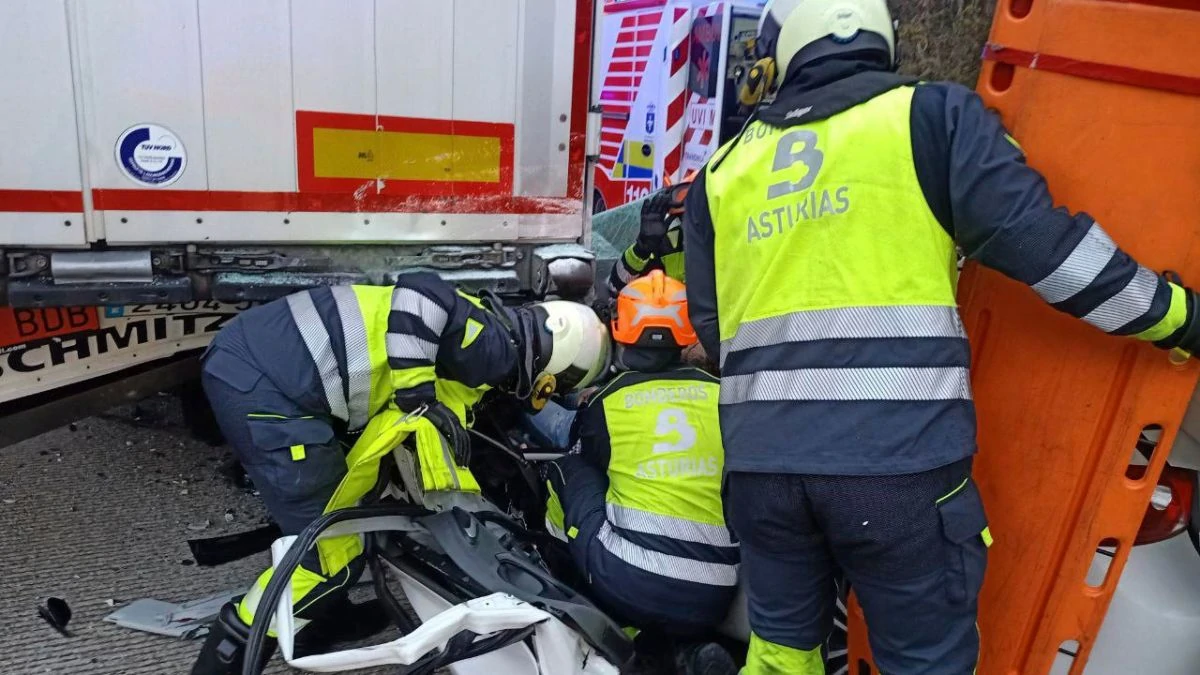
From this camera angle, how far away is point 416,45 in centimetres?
273

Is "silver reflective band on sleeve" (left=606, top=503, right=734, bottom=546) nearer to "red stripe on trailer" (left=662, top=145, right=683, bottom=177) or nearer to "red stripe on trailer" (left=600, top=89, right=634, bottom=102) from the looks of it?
"red stripe on trailer" (left=662, top=145, right=683, bottom=177)

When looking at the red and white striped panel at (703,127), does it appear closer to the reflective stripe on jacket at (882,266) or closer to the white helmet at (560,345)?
the white helmet at (560,345)

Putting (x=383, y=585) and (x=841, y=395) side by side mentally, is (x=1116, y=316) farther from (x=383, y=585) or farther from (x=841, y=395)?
(x=383, y=585)

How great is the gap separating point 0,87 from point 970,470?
8.11 ft

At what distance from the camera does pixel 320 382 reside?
254cm

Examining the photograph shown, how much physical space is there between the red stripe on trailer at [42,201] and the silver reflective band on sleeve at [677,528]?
175 centimetres

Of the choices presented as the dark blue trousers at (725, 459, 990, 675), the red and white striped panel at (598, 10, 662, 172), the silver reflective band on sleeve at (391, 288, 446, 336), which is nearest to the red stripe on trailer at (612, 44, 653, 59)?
the red and white striped panel at (598, 10, 662, 172)

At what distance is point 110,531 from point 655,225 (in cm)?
245

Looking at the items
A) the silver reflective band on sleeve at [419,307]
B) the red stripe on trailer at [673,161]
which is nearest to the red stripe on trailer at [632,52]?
the red stripe on trailer at [673,161]

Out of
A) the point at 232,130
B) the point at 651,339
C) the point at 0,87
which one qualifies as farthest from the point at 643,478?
the point at 0,87

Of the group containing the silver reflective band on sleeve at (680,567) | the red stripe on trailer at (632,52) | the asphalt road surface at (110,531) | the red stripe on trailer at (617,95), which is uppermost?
the red stripe on trailer at (632,52)

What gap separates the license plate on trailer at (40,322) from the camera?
259cm

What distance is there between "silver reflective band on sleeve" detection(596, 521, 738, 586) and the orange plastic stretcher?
734 mm

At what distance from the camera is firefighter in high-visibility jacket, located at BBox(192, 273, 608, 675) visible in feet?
8.18
